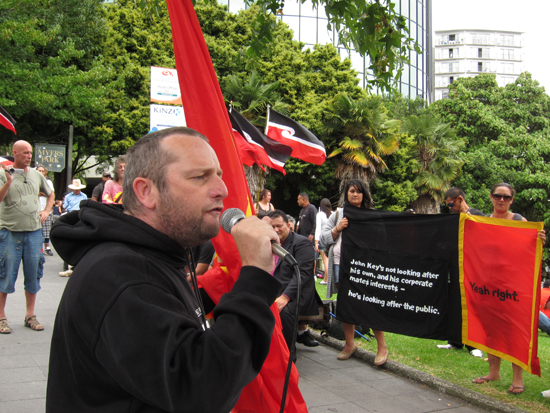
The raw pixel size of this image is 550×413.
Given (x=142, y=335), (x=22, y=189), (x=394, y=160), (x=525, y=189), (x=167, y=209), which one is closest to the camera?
(x=142, y=335)

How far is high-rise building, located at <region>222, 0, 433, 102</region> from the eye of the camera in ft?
110

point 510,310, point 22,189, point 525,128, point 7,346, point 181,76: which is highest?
point 525,128

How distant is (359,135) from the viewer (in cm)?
2208

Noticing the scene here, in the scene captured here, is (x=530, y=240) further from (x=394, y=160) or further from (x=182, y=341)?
(x=394, y=160)

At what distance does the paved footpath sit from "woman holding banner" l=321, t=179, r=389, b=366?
160mm

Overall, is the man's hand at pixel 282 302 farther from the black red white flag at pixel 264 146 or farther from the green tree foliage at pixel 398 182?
the green tree foliage at pixel 398 182

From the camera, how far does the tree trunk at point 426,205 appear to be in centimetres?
2570

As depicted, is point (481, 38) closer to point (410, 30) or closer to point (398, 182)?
point (410, 30)

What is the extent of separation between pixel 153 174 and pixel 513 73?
118 m

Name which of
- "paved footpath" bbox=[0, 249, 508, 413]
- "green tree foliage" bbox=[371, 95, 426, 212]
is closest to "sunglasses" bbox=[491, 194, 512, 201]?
"paved footpath" bbox=[0, 249, 508, 413]

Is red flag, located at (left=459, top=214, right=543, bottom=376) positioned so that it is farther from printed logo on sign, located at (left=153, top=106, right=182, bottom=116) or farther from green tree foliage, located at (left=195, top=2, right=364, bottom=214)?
green tree foliage, located at (left=195, top=2, right=364, bottom=214)

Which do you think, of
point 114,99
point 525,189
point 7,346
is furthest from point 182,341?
point 525,189

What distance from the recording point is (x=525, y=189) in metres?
30.8

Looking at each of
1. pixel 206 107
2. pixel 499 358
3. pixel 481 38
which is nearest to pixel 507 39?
pixel 481 38
